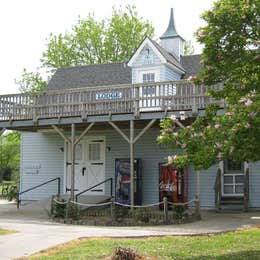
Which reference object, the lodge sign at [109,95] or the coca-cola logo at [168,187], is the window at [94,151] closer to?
the lodge sign at [109,95]

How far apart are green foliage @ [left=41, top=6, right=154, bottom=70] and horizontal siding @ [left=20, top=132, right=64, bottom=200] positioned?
16776mm

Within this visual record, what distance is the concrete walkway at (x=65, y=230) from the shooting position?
1098 cm

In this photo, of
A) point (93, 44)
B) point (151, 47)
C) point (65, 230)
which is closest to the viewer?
point (65, 230)

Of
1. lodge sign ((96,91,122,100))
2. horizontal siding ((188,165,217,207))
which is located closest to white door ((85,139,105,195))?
lodge sign ((96,91,122,100))

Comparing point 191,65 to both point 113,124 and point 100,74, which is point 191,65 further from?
point 113,124

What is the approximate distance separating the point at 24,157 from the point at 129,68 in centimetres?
661

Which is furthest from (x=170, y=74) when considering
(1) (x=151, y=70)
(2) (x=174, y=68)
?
(1) (x=151, y=70)

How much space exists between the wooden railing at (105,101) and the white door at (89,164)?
9.50 feet

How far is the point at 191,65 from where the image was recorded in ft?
78.9

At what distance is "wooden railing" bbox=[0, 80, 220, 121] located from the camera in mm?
16688

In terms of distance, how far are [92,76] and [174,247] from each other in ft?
53.6

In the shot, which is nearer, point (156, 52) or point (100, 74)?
point (156, 52)

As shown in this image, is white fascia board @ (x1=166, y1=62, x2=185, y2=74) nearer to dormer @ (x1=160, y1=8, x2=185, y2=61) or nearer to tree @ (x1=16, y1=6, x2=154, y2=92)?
dormer @ (x1=160, y1=8, x2=185, y2=61)

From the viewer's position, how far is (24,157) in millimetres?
24344
